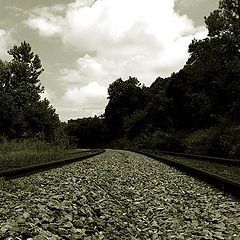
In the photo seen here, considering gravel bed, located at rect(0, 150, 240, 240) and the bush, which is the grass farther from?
the bush

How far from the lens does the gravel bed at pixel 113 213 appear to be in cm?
492

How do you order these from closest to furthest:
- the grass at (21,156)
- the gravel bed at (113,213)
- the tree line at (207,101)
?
the gravel bed at (113,213)
the grass at (21,156)
the tree line at (207,101)

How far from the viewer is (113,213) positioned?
260 inches

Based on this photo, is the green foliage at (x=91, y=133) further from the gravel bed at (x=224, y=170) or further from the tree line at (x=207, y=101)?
the gravel bed at (x=224, y=170)

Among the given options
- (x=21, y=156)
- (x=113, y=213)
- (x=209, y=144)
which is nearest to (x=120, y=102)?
(x=209, y=144)

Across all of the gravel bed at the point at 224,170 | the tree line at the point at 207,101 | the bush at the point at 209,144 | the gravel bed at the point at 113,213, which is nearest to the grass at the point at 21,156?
the gravel bed at the point at 113,213

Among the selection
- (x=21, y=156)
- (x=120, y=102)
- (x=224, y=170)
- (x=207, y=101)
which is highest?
(x=120, y=102)

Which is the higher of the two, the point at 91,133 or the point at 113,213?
the point at 91,133

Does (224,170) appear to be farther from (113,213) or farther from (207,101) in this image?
(207,101)

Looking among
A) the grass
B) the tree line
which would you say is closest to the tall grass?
the grass

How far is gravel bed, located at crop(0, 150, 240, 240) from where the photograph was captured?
4922mm

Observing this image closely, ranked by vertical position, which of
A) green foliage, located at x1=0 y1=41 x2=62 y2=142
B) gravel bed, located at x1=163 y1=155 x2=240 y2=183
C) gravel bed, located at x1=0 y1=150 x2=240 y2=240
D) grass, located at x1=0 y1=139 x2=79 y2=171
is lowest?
gravel bed, located at x1=163 y1=155 x2=240 y2=183

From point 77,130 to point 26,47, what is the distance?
37212 millimetres

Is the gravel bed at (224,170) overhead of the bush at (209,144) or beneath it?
beneath
